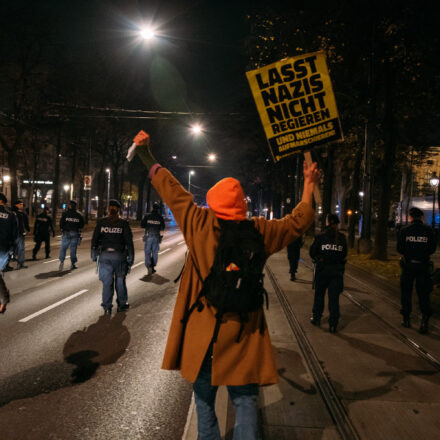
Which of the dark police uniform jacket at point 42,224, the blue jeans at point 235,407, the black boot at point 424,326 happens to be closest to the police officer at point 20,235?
the dark police uniform jacket at point 42,224

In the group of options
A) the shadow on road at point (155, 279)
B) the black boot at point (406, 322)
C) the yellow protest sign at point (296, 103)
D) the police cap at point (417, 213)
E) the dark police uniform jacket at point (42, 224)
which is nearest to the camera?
the yellow protest sign at point (296, 103)

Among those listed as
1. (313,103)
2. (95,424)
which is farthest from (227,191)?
(95,424)

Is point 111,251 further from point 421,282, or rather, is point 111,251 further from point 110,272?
point 421,282

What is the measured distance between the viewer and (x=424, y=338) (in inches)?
241

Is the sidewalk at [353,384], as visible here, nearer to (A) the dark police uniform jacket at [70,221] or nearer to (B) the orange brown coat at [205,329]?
(B) the orange brown coat at [205,329]

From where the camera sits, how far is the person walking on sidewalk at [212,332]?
2.29 m

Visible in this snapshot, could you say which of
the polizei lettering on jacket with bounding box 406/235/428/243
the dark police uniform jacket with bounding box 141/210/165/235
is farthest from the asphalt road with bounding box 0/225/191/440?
the polizei lettering on jacket with bounding box 406/235/428/243

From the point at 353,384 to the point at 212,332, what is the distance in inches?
107

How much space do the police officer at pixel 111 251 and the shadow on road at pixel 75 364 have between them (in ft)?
2.54

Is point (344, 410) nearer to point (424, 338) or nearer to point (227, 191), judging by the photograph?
point (227, 191)

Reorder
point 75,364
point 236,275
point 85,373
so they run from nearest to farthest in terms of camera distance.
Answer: point 236,275
point 85,373
point 75,364

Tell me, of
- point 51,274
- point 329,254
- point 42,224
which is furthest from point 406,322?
point 42,224

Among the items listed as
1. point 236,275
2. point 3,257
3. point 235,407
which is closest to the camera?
point 236,275

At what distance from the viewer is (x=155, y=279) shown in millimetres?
11008
